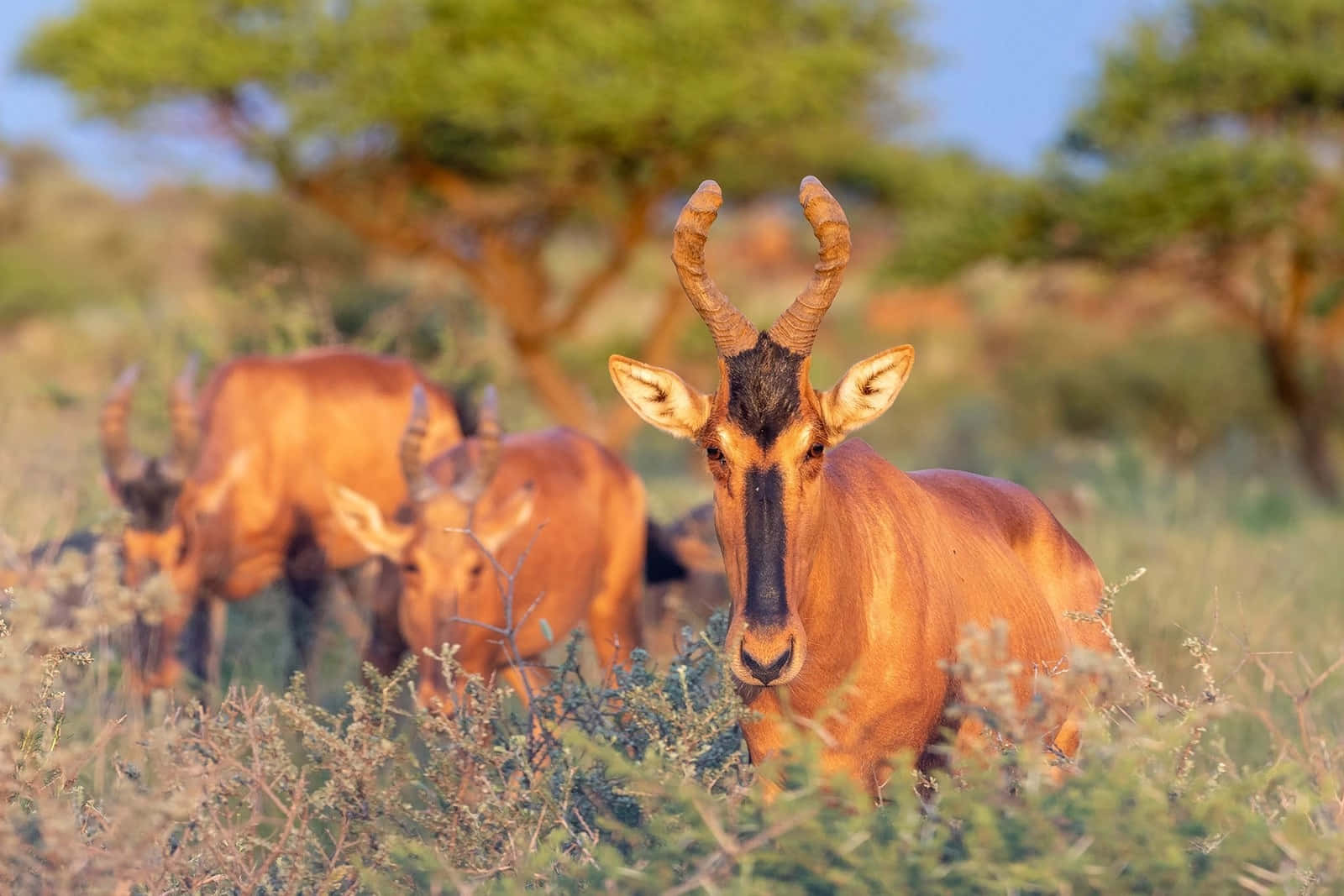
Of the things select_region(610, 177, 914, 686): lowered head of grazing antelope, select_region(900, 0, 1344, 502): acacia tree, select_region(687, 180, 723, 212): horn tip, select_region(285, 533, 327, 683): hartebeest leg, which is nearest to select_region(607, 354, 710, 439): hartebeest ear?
select_region(610, 177, 914, 686): lowered head of grazing antelope

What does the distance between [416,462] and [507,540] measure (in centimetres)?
57

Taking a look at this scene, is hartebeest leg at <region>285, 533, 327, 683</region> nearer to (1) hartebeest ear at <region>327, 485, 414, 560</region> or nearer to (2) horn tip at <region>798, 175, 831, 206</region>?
(1) hartebeest ear at <region>327, 485, 414, 560</region>

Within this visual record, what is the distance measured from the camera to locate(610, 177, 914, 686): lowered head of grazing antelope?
Answer: 412cm

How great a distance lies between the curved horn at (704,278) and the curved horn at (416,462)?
2.67 m

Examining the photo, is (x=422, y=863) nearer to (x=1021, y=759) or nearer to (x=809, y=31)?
(x=1021, y=759)

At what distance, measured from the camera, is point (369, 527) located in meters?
7.05

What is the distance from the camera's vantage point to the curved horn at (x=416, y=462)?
6.99 meters

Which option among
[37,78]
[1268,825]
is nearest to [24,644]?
[1268,825]

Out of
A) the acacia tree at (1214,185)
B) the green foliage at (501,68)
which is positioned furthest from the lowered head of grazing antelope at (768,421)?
the green foliage at (501,68)

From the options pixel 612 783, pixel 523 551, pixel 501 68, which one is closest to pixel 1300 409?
pixel 501 68

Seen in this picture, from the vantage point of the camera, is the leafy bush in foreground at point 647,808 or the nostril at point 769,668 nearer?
the leafy bush in foreground at point 647,808

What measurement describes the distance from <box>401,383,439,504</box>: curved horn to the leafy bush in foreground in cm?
179

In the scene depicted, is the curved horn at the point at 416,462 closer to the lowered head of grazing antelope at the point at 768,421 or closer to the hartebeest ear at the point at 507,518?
the hartebeest ear at the point at 507,518

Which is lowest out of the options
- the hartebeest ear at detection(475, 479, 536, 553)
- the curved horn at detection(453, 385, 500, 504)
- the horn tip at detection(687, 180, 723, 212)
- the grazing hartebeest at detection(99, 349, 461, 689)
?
the grazing hartebeest at detection(99, 349, 461, 689)
